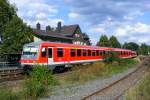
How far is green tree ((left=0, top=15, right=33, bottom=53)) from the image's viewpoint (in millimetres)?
50250

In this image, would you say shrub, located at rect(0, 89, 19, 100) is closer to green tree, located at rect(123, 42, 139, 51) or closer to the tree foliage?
the tree foliage

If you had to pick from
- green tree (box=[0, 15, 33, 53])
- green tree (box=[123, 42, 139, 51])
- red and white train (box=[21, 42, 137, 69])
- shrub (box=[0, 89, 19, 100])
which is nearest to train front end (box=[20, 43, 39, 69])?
red and white train (box=[21, 42, 137, 69])

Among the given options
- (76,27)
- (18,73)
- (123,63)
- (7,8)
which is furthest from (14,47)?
(76,27)

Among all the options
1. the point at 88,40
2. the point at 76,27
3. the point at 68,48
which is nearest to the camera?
the point at 68,48

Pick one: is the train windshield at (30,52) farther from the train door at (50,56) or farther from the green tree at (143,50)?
the green tree at (143,50)

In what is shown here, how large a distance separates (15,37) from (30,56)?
20.3 meters

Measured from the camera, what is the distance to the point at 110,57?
47531 mm

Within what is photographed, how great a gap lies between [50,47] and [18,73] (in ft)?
13.3

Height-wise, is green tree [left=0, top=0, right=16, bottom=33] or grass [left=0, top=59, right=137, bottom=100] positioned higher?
green tree [left=0, top=0, right=16, bottom=33]

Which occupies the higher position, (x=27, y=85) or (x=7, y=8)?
(x=7, y=8)

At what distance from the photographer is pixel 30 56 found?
30781 millimetres

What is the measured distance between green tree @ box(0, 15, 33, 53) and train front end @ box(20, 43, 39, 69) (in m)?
18.8

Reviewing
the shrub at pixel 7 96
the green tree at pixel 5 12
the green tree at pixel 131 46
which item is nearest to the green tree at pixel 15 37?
the green tree at pixel 5 12

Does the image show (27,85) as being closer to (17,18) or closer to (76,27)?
(17,18)
